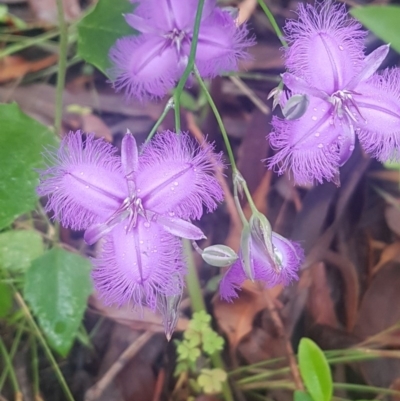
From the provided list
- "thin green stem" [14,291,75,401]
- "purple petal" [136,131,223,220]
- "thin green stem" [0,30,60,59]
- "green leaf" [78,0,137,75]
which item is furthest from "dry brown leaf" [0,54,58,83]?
"purple petal" [136,131,223,220]

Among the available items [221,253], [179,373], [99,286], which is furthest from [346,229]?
[99,286]

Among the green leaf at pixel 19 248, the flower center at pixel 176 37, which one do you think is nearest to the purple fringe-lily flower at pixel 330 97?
the flower center at pixel 176 37

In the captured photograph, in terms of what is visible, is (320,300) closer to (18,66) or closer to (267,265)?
(267,265)

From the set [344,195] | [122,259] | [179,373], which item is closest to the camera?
[122,259]

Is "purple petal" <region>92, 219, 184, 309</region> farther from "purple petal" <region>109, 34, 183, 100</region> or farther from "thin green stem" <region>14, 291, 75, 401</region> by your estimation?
"thin green stem" <region>14, 291, 75, 401</region>

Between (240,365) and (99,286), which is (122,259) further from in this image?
(240,365)
